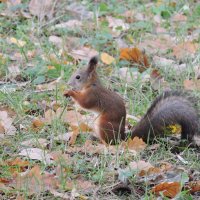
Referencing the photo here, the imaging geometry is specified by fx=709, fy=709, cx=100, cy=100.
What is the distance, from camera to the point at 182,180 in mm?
3469

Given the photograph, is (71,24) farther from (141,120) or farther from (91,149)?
(91,149)

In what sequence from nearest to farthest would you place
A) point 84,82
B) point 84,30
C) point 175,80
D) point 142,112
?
1. point 84,82
2. point 142,112
3. point 175,80
4. point 84,30

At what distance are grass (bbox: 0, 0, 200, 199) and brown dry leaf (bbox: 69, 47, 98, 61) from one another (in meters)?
0.06

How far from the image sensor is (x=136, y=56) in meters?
5.49

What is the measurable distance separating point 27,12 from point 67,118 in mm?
2390

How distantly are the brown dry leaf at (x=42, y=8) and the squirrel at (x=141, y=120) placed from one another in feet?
7.59

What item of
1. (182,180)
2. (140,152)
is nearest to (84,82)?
(140,152)

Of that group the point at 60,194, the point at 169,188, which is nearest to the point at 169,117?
the point at 169,188

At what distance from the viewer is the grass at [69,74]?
3615 mm

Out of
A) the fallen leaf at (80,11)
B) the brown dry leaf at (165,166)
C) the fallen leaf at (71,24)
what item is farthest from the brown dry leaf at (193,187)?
the fallen leaf at (80,11)

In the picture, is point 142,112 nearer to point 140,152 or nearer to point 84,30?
point 140,152

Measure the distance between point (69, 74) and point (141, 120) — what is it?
1.18 metres

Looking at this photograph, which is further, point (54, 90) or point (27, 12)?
point (27, 12)

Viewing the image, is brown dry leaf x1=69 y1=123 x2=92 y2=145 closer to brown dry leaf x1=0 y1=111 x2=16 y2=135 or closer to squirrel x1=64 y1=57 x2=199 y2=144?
squirrel x1=64 y1=57 x2=199 y2=144
